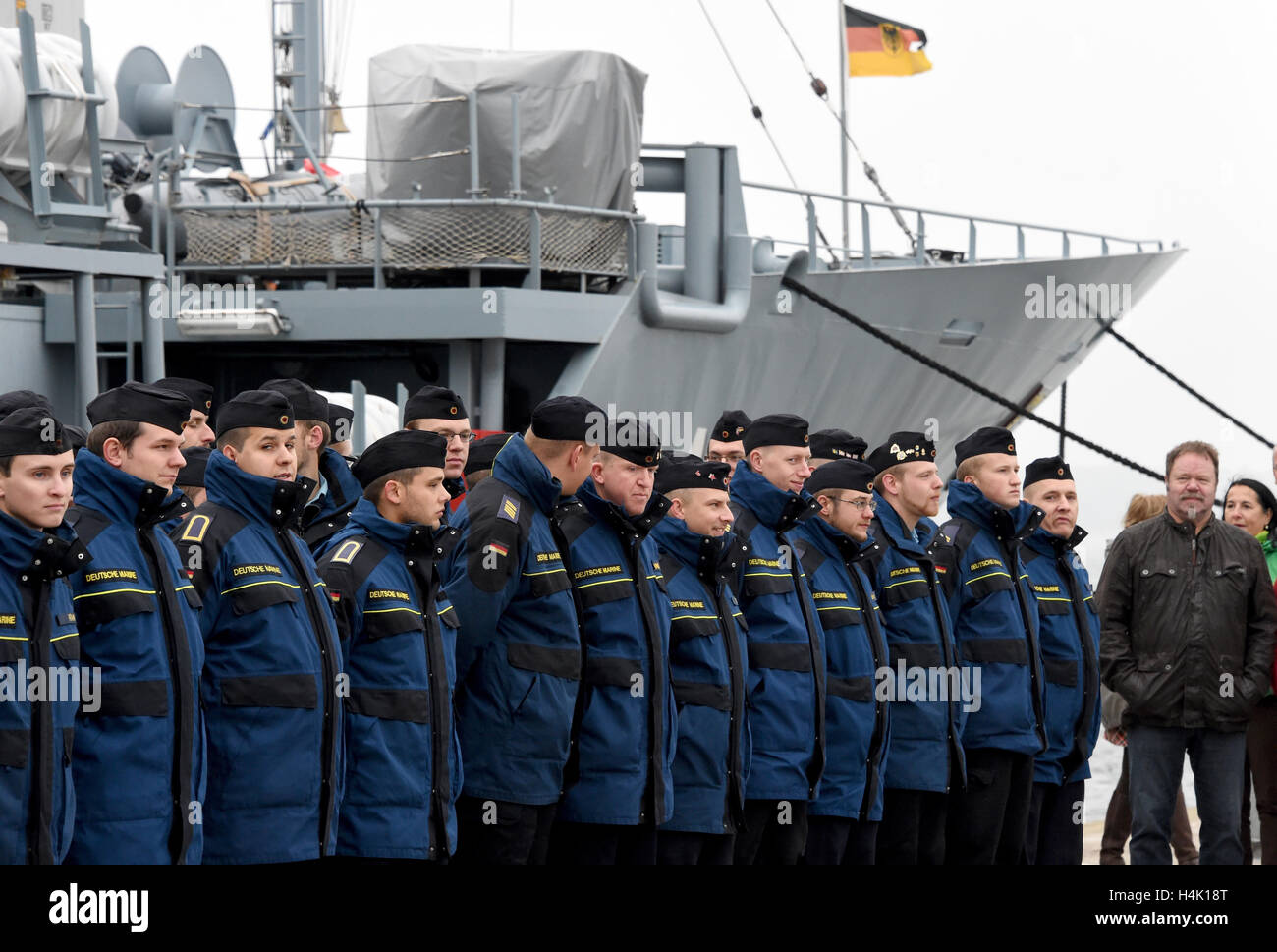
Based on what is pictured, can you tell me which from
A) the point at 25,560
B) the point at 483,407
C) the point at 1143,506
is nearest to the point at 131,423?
the point at 25,560

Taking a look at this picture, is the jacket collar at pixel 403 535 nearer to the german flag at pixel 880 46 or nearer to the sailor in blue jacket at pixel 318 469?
the sailor in blue jacket at pixel 318 469

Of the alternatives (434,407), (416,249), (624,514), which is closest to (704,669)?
(624,514)

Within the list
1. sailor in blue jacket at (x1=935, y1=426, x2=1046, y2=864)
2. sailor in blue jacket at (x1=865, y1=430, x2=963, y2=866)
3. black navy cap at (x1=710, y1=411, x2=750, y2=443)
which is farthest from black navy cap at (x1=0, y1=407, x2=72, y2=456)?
black navy cap at (x1=710, y1=411, x2=750, y2=443)

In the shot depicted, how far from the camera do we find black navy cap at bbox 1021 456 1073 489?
663cm

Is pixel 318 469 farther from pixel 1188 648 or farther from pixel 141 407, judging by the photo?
pixel 1188 648

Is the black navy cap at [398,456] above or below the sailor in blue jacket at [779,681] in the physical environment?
above

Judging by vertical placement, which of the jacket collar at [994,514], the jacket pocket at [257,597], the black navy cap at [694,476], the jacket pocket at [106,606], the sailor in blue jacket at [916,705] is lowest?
the sailor in blue jacket at [916,705]

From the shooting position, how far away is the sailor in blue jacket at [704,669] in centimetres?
529

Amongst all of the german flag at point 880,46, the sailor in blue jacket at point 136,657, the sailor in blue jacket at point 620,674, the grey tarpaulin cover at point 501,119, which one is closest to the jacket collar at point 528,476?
the sailor in blue jacket at point 620,674

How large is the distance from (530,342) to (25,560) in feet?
30.8

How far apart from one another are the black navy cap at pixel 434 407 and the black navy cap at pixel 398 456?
1445mm

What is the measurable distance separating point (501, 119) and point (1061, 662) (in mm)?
7444

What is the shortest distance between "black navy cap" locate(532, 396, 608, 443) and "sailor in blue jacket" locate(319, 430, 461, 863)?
45cm
